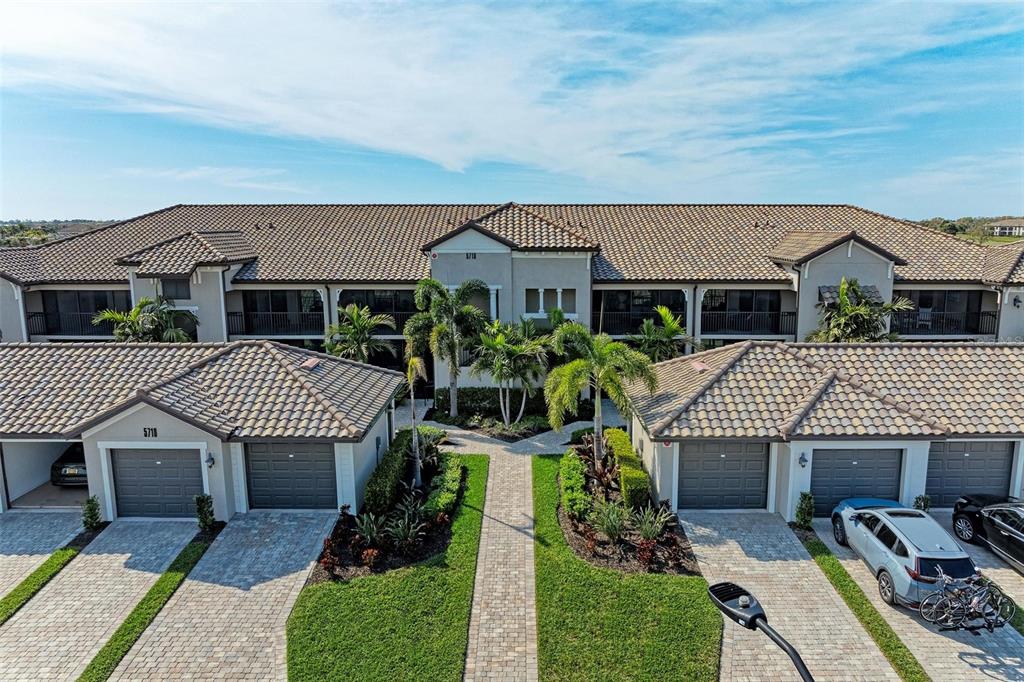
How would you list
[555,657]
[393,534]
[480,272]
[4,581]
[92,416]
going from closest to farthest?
[555,657], [4,581], [393,534], [92,416], [480,272]

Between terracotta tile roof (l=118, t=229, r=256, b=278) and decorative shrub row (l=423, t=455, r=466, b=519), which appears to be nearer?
decorative shrub row (l=423, t=455, r=466, b=519)

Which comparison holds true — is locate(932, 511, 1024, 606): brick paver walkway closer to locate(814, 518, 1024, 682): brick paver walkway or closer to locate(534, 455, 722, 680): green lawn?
locate(814, 518, 1024, 682): brick paver walkway

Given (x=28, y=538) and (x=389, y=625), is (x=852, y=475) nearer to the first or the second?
(x=389, y=625)

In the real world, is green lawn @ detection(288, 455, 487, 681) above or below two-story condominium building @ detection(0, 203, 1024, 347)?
below

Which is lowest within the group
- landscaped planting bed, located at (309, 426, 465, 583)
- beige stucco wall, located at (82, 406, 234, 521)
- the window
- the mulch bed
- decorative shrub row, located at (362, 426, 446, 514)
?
the mulch bed

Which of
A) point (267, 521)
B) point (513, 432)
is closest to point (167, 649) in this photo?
point (267, 521)

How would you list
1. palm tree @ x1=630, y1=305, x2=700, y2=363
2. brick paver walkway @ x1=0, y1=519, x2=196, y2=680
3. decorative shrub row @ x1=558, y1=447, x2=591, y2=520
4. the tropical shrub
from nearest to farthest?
brick paver walkway @ x1=0, y1=519, x2=196, y2=680 → the tropical shrub → decorative shrub row @ x1=558, y1=447, x2=591, y2=520 → palm tree @ x1=630, y1=305, x2=700, y2=363

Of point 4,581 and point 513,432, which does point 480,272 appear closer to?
Answer: point 513,432

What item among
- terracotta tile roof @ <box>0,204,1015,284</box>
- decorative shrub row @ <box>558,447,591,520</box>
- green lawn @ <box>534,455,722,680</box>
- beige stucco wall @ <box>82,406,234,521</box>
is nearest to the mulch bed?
green lawn @ <box>534,455,722,680</box>
